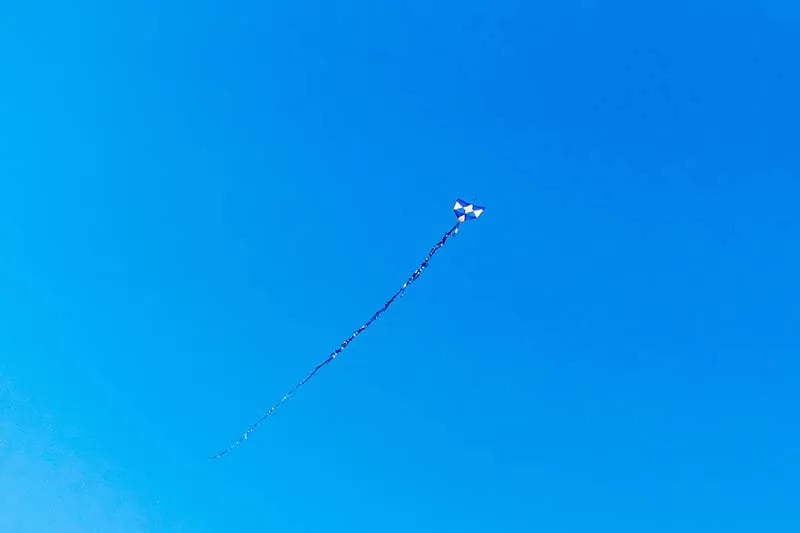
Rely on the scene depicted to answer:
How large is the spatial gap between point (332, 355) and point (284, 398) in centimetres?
228

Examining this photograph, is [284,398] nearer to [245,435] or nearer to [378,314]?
[245,435]

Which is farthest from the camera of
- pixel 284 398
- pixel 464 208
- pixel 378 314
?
pixel 284 398

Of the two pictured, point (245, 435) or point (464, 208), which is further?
point (245, 435)

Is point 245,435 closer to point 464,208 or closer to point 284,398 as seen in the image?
point 284,398

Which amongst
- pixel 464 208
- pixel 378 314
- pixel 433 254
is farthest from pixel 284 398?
pixel 464 208

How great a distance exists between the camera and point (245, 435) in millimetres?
17719

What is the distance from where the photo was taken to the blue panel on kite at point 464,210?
13.5m

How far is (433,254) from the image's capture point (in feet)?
47.0

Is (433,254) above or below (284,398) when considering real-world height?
above

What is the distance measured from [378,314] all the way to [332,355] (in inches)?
72.5

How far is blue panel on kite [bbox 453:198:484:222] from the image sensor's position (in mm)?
13492

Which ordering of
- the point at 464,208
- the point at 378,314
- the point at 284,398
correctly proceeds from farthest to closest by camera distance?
the point at 284,398
the point at 378,314
the point at 464,208

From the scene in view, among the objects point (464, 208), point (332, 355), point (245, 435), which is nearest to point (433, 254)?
point (464, 208)

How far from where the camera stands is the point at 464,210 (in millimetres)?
13508
